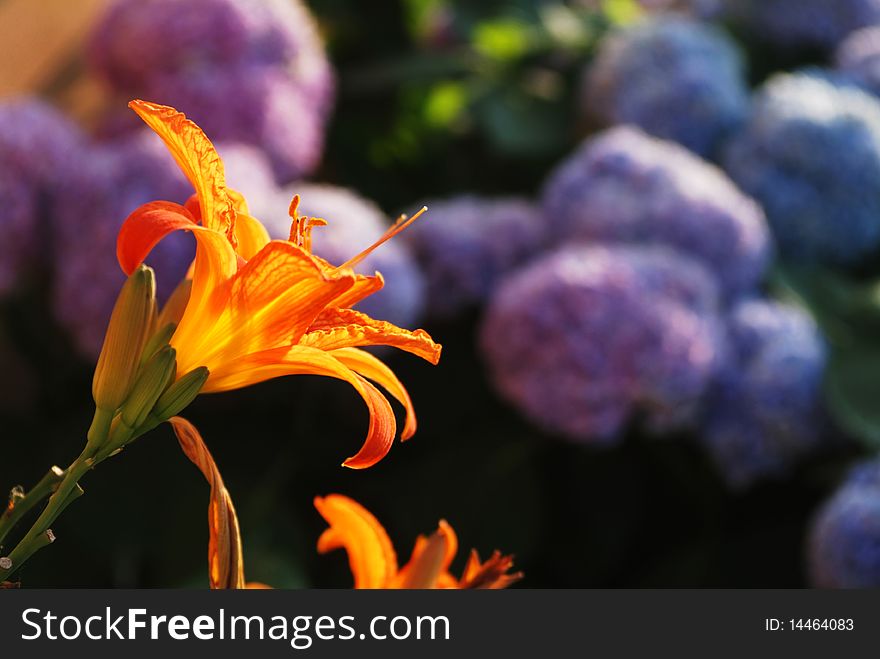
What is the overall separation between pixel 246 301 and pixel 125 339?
0.02 metres

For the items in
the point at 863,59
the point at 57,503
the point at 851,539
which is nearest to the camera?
the point at 57,503

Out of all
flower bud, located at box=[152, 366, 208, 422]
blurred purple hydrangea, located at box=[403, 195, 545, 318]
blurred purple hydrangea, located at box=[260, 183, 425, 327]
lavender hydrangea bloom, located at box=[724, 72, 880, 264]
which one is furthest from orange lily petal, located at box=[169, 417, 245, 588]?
lavender hydrangea bloom, located at box=[724, 72, 880, 264]

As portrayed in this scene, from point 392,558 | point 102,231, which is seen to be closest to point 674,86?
point 102,231

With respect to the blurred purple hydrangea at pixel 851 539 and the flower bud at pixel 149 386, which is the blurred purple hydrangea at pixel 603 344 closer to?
the blurred purple hydrangea at pixel 851 539

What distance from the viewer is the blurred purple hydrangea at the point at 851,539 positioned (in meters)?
0.48

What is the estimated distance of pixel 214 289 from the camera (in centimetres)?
18

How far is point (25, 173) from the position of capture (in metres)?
0.52

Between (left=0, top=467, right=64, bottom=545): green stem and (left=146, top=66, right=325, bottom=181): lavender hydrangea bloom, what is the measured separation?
0.43 metres

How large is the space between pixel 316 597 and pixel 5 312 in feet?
1.57

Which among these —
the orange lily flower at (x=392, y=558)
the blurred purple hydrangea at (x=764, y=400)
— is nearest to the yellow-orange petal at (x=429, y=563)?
the orange lily flower at (x=392, y=558)

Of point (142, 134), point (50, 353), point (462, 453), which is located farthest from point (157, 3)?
point (462, 453)

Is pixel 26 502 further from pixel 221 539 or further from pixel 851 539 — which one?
pixel 851 539

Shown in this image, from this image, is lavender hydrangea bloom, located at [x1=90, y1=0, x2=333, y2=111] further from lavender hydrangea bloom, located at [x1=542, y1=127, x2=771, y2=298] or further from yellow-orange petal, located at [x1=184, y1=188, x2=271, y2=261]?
yellow-orange petal, located at [x1=184, y1=188, x2=271, y2=261]

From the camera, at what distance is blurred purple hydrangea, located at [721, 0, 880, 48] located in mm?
758
